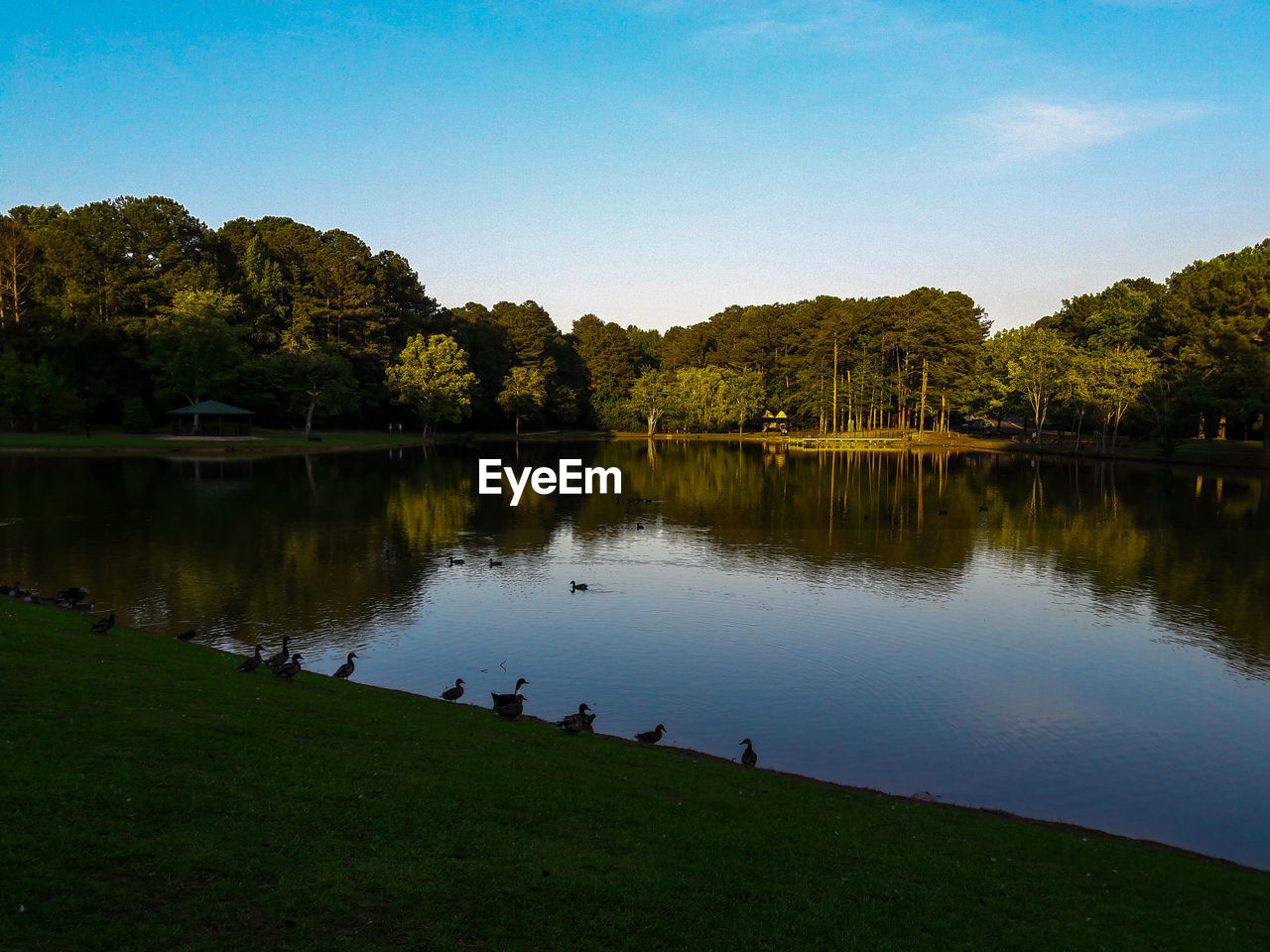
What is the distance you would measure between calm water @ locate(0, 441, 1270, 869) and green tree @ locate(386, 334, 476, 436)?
2174 inches

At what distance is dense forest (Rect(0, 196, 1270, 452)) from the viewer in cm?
8894

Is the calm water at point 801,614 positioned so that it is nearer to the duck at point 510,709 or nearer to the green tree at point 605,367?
the duck at point 510,709

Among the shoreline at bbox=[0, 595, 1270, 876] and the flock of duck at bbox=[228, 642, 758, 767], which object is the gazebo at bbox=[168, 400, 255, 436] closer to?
the shoreline at bbox=[0, 595, 1270, 876]

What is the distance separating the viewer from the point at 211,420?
91938 mm

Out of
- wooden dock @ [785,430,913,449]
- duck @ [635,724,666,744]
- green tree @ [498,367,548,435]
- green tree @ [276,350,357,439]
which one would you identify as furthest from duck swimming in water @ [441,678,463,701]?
green tree @ [498,367,548,435]

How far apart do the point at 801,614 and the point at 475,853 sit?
759 inches

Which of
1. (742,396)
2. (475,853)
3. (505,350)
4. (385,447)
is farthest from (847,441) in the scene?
(475,853)

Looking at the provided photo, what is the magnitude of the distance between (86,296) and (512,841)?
10582 centimetres

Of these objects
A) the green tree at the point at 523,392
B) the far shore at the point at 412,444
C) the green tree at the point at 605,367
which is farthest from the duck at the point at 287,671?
the green tree at the point at 605,367

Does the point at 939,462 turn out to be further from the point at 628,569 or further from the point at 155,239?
the point at 155,239

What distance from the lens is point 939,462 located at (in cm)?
9094

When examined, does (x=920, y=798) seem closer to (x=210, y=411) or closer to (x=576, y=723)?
(x=576, y=723)

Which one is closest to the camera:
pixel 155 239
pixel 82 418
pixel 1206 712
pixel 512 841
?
pixel 512 841

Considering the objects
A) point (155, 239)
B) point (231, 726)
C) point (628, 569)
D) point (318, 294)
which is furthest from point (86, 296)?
point (231, 726)
